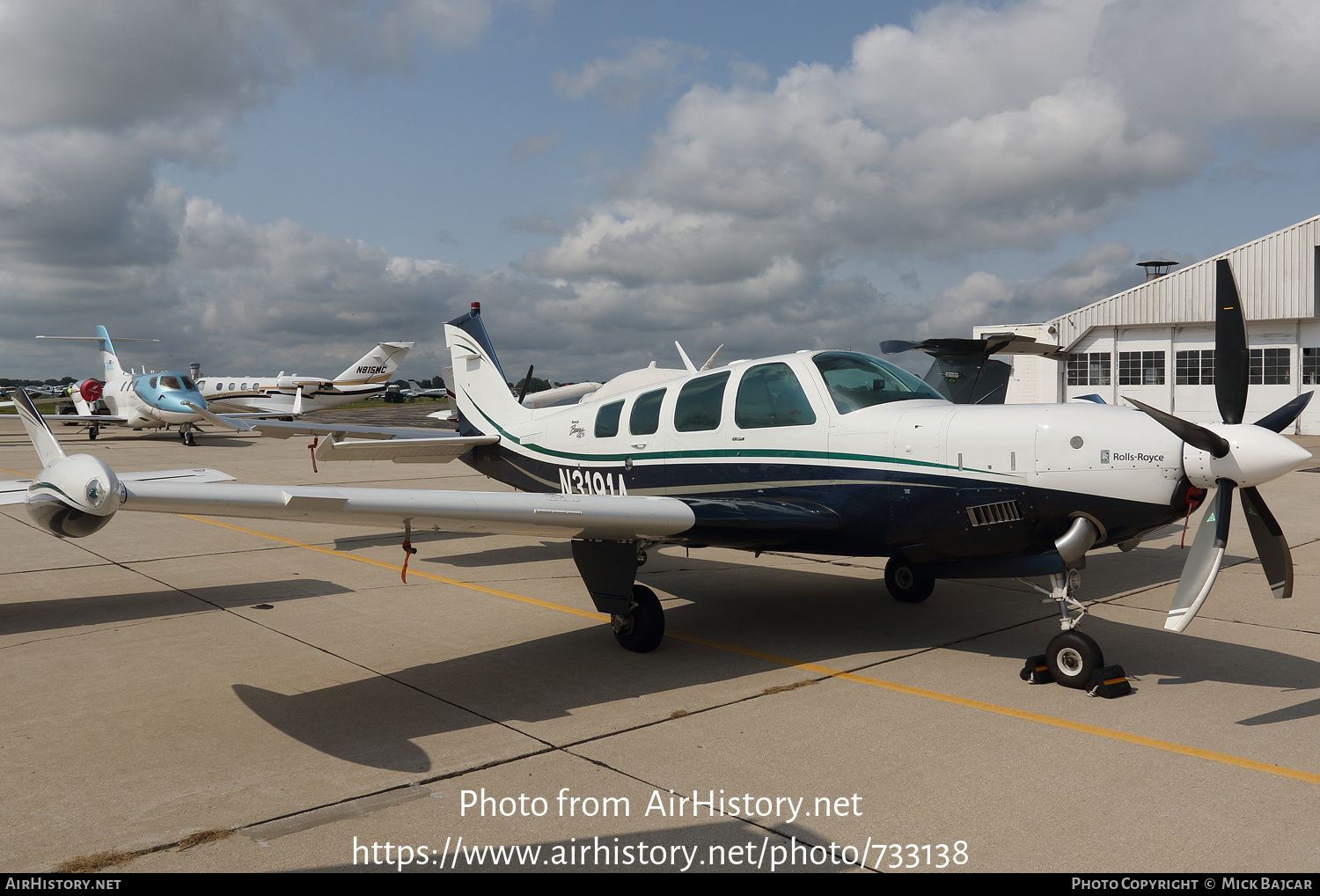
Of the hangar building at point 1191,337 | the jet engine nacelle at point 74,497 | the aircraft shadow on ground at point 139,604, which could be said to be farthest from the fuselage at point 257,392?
the jet engine nacelle at point 74,497

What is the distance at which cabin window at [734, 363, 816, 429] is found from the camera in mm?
6562

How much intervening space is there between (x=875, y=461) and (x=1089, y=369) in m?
34.7

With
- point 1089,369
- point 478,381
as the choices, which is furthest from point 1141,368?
point 478,381

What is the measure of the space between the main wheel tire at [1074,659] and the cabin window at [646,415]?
3667 mm

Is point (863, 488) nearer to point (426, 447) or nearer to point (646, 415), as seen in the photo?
point (646, 415)

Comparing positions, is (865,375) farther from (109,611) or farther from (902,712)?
(109,611)

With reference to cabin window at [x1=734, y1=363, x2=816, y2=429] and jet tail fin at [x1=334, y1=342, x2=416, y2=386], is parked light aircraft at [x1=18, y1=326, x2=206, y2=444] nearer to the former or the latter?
jet tail fin at [x1=334, y1=342, x2=416, y2=386]

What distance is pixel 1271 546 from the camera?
5.36 m

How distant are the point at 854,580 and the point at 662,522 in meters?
4.21

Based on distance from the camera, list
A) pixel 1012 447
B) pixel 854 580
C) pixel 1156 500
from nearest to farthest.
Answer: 1. pixel 1156 500
2. pixel 1012 447
3. pixel 854 580

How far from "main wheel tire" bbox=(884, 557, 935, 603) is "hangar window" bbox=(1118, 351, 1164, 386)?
32.1 metres

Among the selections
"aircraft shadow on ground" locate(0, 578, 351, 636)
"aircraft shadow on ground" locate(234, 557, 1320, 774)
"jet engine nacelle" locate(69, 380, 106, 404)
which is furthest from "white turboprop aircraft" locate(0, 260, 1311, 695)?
"jet engine nacelle" locate(69, 380, 106, 404)

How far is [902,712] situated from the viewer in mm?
5117
